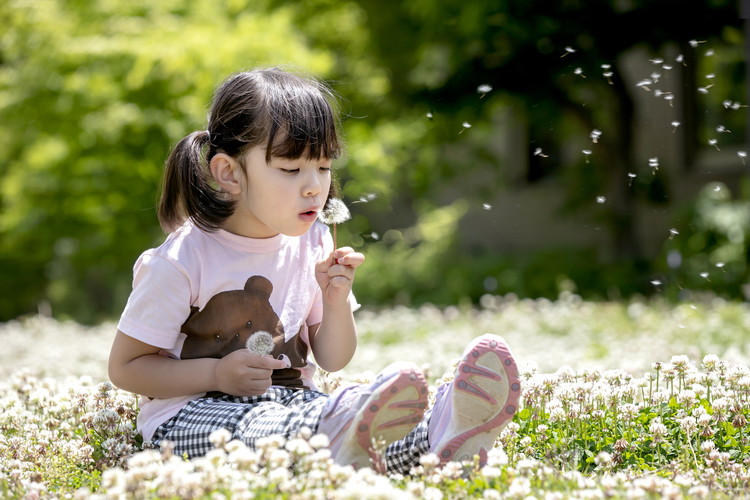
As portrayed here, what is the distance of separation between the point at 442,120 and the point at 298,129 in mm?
10134

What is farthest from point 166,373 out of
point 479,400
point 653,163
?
point 653,163

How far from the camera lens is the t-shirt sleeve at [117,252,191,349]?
2.87m

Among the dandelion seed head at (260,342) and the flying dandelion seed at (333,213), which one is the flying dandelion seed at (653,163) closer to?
the flying dandelion seed at (333,213)

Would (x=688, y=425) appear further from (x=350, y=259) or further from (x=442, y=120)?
(x=442, y=120)

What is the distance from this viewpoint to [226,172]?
3.06m

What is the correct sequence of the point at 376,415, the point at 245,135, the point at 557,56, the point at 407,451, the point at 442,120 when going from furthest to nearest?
the point at 442,120, the point at 557,56, the point at 245,135, the point at 407,451, the point at 376,415

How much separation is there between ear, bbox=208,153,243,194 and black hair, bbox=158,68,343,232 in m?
0.03

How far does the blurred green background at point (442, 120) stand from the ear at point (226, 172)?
21.5 ft

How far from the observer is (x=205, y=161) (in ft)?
10.4

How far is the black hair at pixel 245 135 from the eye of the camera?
2928 millimetres

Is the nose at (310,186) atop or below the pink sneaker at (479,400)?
atop

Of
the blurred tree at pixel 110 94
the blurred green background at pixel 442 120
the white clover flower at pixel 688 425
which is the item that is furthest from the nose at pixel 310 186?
the blurred tree at pixel 110 94

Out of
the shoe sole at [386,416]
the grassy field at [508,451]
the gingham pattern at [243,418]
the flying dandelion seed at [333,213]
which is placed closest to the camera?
the grassy field at [508,451]

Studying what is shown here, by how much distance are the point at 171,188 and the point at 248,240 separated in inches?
14.0
